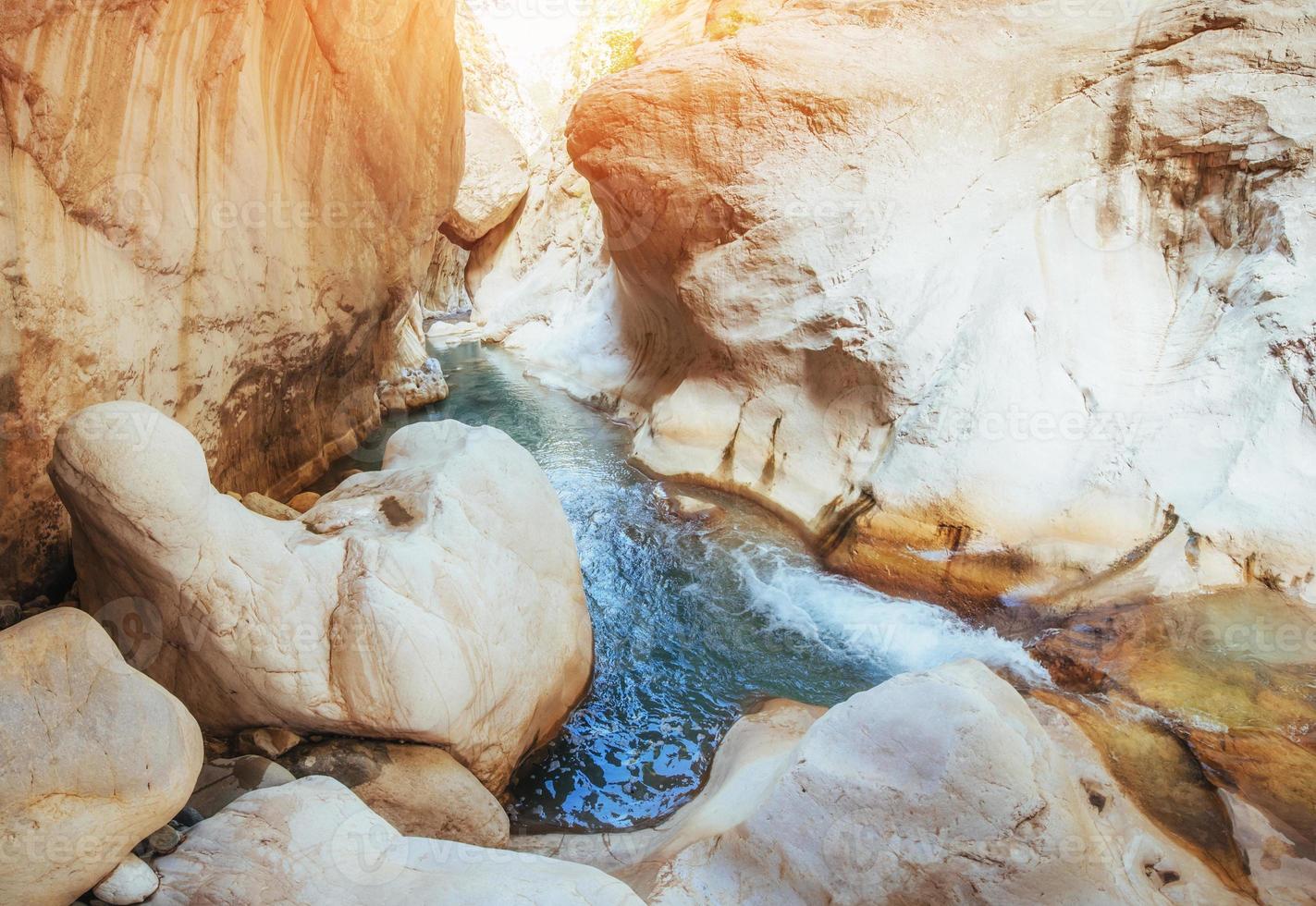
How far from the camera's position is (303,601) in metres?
3.23

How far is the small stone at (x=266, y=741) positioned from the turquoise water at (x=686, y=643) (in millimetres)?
1220

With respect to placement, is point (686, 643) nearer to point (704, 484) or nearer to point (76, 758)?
point (704, 484)

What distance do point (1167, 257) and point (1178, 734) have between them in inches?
179

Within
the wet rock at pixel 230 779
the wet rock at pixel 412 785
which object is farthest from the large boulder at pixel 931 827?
the wet rock at pixel 230 779

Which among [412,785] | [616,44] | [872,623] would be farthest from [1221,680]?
[616,44]

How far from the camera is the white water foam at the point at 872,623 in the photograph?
5.10 metres

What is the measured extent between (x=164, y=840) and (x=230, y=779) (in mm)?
633

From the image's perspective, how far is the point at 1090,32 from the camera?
22.3ft

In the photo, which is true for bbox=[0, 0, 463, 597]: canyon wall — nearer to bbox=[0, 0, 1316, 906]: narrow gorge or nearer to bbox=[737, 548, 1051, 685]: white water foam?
bbox=[0, 0, 1316, 906]: narrow gorge

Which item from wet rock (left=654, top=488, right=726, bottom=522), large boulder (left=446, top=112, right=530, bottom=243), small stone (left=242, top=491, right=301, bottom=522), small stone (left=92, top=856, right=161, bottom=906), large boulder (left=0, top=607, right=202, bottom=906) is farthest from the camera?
large boulder (left=446, top=112, right=530, bottom=243)

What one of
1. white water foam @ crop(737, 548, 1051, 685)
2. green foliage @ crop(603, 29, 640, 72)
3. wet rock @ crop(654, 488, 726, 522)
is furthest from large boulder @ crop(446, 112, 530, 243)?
white water foam @ crop(737, 548, 1051, 685)

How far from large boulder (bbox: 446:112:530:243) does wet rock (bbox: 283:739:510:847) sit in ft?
62.3

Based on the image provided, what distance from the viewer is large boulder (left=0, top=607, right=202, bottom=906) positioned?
1.91 meters

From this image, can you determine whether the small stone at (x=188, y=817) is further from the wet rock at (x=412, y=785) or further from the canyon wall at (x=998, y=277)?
the canyon wall at (x=998, y=277)
